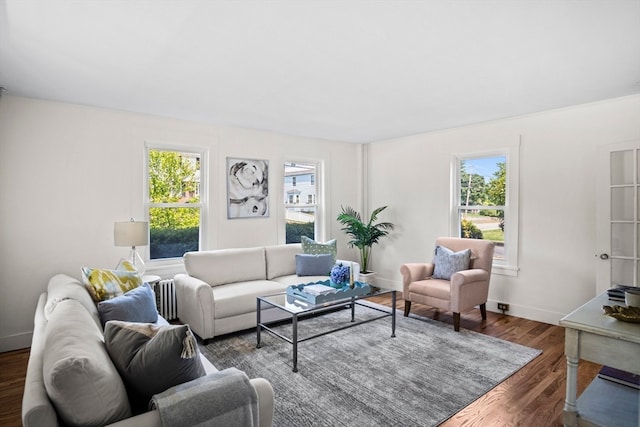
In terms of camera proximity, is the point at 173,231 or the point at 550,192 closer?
the point at 550,192

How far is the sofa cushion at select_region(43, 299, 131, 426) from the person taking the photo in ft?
3.99

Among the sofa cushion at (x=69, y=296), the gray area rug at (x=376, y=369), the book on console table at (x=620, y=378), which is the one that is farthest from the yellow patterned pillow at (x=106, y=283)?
the book on console table at (x=620, y=378)

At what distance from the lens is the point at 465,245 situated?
14.4 feet

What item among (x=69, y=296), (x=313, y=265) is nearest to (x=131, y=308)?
(x=69, y=296)

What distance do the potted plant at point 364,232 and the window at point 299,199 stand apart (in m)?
0.50

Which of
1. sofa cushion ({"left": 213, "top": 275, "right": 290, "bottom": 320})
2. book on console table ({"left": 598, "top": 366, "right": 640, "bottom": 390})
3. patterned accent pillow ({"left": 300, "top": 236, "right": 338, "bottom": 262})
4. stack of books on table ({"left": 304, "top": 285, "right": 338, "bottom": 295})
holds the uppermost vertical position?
patterned accent pillow ({"left": 300, "top": 236, "right": 338, "bottom": 262})

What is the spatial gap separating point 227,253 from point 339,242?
2239 mm

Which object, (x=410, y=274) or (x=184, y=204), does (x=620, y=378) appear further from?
(x=184, y=204)

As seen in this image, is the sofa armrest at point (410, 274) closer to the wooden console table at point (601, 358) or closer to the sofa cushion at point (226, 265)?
the sofa cushion at point (226, 265)

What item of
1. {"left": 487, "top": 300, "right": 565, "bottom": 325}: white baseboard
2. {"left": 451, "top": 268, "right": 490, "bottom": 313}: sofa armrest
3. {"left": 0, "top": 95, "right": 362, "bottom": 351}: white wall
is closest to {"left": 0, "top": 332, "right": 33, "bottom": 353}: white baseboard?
{"left": 0, "top": 95, "right": 362, "bottom": 351}: white wall

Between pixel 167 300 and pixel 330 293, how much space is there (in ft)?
6.39

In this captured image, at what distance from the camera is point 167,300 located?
13.2 feet

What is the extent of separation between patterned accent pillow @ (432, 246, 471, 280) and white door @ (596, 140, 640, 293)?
1.26m

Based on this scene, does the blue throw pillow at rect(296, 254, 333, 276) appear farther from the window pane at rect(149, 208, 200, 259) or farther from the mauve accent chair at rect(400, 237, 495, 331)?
the window pane at rect(149, 208, 200, 259)
